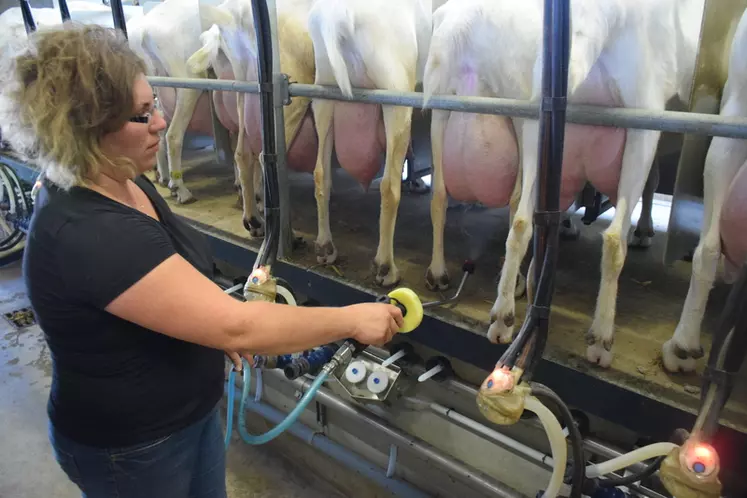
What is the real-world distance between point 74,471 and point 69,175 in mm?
545

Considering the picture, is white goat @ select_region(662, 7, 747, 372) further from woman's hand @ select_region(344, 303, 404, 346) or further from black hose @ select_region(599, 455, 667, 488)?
woman's hand @ select_region(344, 303, 404, 346)

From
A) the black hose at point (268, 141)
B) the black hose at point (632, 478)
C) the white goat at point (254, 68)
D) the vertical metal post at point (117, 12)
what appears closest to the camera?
the black hose at point (632, 478)

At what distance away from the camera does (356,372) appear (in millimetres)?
1474

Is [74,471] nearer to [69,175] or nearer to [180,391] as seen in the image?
[180,391]

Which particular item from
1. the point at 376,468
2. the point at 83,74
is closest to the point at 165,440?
the point at 83,74

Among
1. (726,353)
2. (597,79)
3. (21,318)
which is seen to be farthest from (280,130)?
(21,318)

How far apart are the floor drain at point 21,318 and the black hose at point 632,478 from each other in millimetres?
2784

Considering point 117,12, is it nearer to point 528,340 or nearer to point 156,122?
point 156,122

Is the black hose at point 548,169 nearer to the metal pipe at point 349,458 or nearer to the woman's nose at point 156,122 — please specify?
the woman's nose at point 156,122

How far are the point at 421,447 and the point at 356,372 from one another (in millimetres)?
275

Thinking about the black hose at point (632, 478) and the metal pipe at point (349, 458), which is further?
the metal pipe at point (349, 458)

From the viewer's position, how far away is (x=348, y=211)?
93.1 inches

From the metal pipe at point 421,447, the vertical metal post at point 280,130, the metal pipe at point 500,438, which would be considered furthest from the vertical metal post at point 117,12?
the metal pipe at point 500,438

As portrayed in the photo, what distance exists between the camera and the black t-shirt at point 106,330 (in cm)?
73
